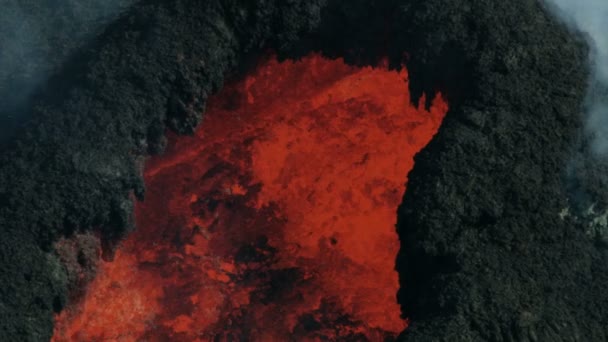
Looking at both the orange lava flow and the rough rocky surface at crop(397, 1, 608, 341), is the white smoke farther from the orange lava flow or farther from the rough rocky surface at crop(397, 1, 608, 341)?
the orange lava flow

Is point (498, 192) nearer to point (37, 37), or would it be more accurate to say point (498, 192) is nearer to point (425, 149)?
point (425, 149)

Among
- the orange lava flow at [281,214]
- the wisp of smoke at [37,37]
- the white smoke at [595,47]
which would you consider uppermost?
the white smoke at [595,47]

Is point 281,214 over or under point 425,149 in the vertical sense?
under

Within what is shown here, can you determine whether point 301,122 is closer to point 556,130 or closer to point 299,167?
point 299,167

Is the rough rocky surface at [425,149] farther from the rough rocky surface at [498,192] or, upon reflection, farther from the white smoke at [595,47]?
the white smoke at [595,47]

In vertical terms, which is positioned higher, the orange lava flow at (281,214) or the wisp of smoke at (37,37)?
the wisp of smoke at (37,37)

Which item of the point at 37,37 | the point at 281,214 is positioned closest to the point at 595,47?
the point at 281,214

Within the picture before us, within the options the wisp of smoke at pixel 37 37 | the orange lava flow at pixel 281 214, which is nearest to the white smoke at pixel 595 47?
the orange lava flow at pixel 281 214
